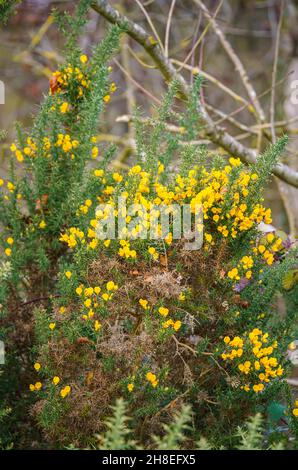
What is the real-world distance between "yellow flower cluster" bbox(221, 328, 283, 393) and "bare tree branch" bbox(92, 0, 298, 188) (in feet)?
3.70

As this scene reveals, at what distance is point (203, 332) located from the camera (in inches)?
89.0

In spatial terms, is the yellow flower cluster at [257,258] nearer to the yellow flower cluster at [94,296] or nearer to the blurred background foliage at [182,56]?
the yellow flower cluster at [94,296]

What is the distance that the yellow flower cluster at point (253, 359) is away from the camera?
204 centimetres

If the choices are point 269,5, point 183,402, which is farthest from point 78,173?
point 269,5

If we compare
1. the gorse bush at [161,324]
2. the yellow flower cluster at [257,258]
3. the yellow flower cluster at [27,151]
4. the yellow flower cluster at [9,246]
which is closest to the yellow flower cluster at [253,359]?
the gorse bush at [161,324]

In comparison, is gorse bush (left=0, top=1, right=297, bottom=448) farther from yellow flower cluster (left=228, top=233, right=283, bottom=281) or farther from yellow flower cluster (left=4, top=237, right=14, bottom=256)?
yellow flower cluster (left=4, top=237, right=14, bottom=256)

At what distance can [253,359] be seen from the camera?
206 centimetres

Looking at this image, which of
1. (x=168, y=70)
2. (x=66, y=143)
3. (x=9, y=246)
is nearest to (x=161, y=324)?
(x=9, y=246)

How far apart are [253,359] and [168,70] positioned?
6.23 ft

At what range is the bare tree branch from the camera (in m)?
3.00

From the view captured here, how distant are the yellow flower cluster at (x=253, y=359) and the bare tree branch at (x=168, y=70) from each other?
1.13 metres

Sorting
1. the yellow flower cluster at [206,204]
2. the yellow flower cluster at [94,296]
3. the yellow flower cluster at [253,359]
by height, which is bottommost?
the yellow flower cluster at [253,359]

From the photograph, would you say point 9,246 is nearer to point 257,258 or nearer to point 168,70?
point 257,258

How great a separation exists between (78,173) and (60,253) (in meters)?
0.39
